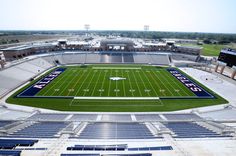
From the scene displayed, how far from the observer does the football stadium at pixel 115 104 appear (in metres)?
12.1

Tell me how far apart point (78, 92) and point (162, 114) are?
16326mm

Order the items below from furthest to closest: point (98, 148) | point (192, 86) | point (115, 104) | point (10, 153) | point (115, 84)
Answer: point (115, 84), point (192, 86), point (115, 104), point (98, 148), point (10, 153)

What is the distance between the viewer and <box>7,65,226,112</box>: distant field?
88.7 ft

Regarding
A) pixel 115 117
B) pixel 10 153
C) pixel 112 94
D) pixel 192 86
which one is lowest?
pixel 115 117

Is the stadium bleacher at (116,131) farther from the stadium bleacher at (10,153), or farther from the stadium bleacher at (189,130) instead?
the stadium bleacher at (10,153)

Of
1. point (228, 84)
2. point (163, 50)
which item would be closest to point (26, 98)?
point (228, 84)

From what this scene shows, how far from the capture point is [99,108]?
25984mm

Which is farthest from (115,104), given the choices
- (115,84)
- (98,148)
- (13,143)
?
(13,143)

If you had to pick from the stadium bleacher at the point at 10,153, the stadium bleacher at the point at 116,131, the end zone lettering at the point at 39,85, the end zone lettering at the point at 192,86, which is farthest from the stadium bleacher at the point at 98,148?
the end zone lettering at the point at 192,86

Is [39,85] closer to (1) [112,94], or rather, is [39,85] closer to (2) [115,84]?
(2) [115,84]

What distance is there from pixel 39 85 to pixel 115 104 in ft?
61.5

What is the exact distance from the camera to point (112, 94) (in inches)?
1248

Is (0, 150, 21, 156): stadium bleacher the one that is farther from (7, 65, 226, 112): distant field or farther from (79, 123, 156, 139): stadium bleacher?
(7, 65, 226, 112): distant field

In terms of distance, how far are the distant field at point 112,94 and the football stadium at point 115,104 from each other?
162 mm
